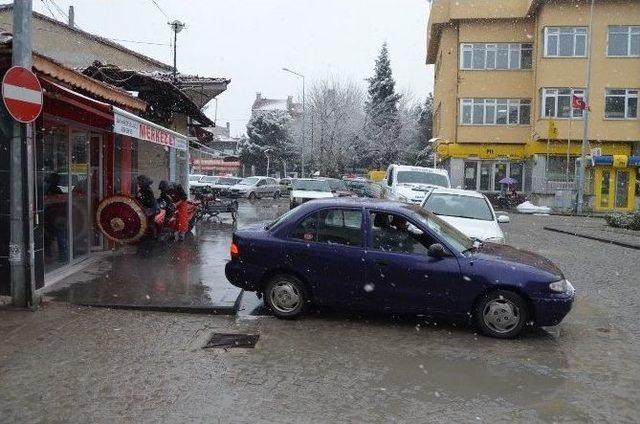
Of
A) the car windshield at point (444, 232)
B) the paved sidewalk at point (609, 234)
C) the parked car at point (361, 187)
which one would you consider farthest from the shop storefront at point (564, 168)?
the car windshield at point (444, 232)

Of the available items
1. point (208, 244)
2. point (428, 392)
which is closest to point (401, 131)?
point (208, 244)

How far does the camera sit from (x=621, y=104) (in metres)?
33.4

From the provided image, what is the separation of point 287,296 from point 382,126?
5227 cm

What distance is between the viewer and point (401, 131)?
58.5m

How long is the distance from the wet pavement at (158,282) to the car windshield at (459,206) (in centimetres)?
449

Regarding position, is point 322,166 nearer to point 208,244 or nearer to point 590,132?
point 590,132

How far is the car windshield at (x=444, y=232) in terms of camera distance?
23.1 ft

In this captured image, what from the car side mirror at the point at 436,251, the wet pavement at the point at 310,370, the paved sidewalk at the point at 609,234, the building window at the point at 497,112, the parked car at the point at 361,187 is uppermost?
the building window at the point at 497,112

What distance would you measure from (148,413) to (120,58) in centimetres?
1938

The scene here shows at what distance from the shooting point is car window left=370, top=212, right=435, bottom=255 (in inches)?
274

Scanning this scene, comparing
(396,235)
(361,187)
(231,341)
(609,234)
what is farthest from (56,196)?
(361,187)

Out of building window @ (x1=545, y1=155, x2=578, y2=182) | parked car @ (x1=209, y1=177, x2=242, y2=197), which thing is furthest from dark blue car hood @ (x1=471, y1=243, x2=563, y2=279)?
parked car @ (x1=209, y1=177, x2=242, y2=197)

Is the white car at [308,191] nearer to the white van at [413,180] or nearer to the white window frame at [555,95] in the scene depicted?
the white van at [413,180]

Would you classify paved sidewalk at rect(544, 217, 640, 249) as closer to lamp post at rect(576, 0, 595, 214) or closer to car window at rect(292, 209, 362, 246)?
lamp post at rect(576, 0, 595, 214)
